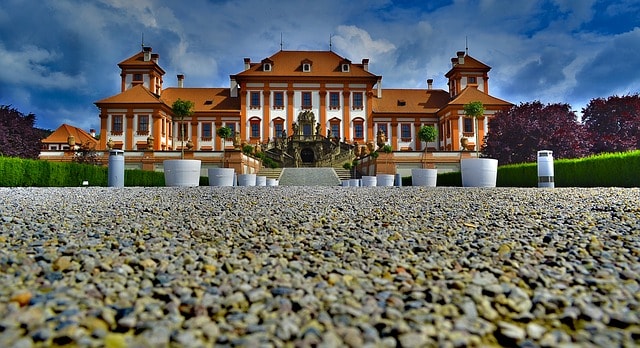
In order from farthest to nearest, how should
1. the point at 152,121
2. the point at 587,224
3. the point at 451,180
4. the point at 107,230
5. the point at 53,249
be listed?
1. the point at 152,121
2. the point at 451,180
3. the point at 587,224
4. the point at 107,230
5. the point at 53,249

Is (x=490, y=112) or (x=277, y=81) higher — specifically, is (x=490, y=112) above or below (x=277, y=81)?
below

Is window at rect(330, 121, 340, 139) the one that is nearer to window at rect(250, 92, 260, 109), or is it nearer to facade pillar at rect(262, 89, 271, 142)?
facade pillar at rect(262, 89, 271, 142)

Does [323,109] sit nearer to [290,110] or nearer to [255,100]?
[290,110]

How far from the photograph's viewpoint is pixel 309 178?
77.6ft

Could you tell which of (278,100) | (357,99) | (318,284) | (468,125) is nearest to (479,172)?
(318,284)

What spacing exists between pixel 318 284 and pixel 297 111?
35.8 m

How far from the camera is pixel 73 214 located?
4555mm

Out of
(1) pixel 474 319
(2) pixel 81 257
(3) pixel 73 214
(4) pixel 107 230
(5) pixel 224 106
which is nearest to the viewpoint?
(1) pixel 474 319

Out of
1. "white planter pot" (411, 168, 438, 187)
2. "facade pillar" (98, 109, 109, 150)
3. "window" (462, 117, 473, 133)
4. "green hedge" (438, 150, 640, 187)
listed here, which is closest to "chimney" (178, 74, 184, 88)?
"facade pillar" (98, 109, 109, 150)

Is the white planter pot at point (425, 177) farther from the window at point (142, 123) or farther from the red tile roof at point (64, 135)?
the red tile roof at point (64, 135)

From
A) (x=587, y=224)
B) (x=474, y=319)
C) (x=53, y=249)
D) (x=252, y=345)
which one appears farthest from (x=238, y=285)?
(x=587, y=224)

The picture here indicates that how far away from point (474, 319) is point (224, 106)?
3946 centimetres

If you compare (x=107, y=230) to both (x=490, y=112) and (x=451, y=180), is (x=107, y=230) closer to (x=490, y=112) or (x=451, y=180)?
(x=451, y=180)

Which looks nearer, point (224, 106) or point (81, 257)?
point (81, 257)
